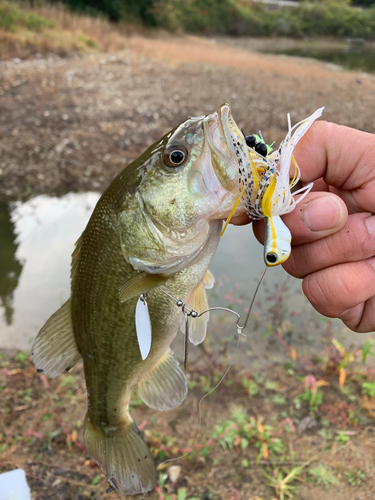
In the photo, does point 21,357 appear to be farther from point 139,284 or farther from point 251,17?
point 251,17

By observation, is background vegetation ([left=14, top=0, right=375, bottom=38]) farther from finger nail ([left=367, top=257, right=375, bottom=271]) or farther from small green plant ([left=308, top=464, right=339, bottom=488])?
small green plant ([left=308, top=464, right=339, bottom=488])

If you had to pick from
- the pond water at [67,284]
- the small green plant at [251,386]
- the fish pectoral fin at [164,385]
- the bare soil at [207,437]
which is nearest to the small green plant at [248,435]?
the bare soil at [207,437]

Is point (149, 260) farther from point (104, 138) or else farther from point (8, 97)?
point (8, 97)

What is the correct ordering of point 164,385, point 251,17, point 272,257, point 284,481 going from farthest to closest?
point 251,17, point 284,481, point 164,385, point 272,257

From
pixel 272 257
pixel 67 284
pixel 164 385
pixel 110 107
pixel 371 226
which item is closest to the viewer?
pixel 272 257

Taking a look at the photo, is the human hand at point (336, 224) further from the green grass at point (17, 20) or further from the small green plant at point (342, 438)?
the green grass at point (17, 20)

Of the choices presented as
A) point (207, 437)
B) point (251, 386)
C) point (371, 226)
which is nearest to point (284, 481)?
point (207, 437)

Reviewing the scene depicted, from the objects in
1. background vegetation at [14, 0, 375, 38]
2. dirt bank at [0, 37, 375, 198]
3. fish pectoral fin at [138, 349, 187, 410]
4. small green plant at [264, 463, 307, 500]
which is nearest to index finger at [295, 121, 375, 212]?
fish pectoral fin at [138, 349, 187, 410]
